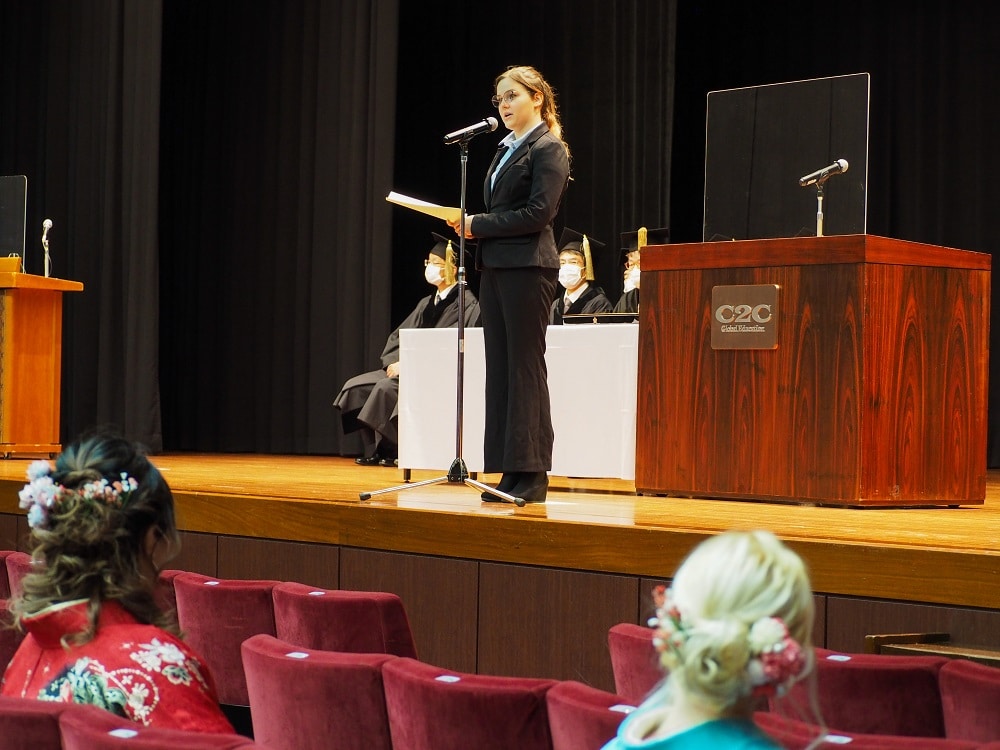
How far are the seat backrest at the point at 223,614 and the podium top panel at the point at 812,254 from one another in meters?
2.12

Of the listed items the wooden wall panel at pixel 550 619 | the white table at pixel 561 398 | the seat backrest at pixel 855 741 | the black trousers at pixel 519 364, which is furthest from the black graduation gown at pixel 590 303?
the seat backrest at pixel 855 741

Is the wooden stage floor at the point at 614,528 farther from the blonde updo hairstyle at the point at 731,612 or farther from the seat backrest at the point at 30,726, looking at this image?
the seat backrest at the point at 30,726

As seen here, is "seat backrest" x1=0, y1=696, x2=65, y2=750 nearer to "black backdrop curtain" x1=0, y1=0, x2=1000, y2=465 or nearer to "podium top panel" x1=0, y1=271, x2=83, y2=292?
"podium top panel" x1=0, y1=271, x2=83, y2=292

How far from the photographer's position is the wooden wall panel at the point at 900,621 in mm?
2916

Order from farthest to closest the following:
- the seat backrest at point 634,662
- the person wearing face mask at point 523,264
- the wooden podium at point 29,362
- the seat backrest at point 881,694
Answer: the wooden podium at point 29,362, the person wearing face mask at point 523,264, the seat backrest at point 634,662, the seat backrest at point 881,694

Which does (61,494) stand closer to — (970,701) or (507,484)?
(970,701)

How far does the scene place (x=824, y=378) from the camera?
4324 millimetres

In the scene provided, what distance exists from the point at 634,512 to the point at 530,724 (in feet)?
6.72

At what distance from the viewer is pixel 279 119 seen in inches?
370

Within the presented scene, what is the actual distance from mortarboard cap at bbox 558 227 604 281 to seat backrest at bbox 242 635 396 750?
5.24m

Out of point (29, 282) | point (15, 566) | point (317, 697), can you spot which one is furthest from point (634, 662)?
point (29, 282)

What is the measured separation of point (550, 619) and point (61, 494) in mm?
1863

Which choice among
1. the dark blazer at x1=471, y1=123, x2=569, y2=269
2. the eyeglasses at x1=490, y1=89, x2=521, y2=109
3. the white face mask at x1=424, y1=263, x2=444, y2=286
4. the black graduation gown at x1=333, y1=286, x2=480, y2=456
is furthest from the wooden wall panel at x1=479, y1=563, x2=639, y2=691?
the white face mask at x1=424, y1=263, x2=444, y2=286

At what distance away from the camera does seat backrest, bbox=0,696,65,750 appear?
1.69m
